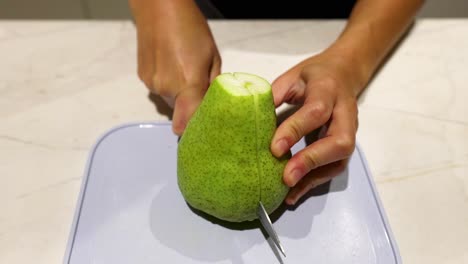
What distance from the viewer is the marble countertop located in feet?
2.31

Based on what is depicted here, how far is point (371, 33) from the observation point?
2.98ft

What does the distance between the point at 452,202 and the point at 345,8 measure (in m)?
0.59

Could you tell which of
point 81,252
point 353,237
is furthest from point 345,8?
point 81,252

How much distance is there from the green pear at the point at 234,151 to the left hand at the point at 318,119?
0.9 inches

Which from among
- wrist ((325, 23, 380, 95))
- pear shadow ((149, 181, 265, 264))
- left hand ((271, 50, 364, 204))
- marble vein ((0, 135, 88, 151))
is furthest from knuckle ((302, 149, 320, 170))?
marble vein ((0, 135, 88, 151))

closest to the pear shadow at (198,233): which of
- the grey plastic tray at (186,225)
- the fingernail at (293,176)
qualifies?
the grey plastic tray at (186,225)

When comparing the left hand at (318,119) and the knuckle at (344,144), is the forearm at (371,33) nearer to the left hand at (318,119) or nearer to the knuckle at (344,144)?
the left hand at (318,119)

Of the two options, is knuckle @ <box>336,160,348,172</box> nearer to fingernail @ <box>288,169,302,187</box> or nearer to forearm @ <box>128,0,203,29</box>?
fingernail @ <box>288,169,302,187</box>

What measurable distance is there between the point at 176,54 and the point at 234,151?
11.0 inches

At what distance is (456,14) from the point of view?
1.66 m

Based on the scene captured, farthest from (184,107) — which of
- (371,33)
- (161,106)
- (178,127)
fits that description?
(371,33)

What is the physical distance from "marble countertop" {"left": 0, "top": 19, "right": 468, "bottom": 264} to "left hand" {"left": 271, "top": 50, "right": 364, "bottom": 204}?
0.11 metres

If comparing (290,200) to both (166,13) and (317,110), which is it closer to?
(317,110)

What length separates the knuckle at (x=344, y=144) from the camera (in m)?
0.67
